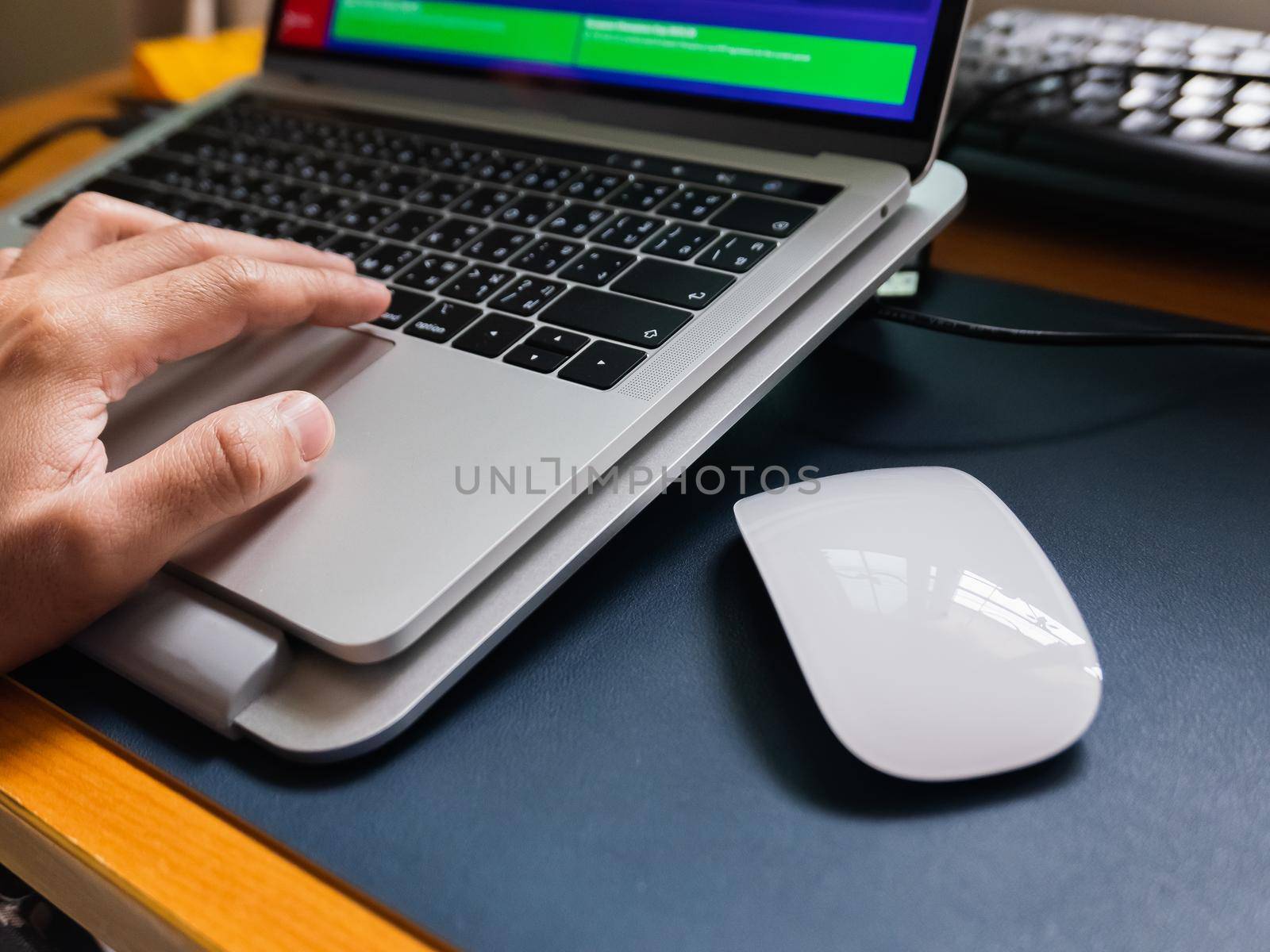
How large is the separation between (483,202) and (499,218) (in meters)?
0.03

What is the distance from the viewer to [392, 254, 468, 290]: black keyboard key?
1.56 feet

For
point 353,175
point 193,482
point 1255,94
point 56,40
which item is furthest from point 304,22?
point 56,40

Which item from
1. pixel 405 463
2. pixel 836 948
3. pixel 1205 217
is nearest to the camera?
pixel 836 948

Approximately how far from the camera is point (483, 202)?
534 millimetres

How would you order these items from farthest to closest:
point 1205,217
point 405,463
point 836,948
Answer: point 1205,217, point 405,463, point 836,948

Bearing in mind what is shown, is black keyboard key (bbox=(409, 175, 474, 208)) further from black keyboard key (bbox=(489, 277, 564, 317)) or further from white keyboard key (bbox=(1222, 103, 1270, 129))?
white keyboard key (bbox=(1222, 103, 1270, 129))

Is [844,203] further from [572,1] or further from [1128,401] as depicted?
[572,1]

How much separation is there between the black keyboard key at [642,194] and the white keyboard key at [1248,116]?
0.32 metres

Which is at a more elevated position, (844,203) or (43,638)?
(844,203)

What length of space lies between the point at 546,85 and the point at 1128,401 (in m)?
0.40

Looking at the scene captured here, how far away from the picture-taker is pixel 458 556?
32 centimetres

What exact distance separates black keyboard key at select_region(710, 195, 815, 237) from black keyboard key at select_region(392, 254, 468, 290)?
133 mm

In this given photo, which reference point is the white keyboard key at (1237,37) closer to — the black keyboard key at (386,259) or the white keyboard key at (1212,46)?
the white keyboard key at (1212,46)

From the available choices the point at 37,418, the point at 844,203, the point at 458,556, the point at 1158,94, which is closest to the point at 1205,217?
the point at 1158,94
